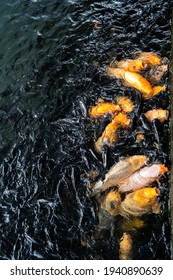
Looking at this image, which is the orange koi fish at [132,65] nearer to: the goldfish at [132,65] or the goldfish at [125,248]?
the goldfish at [132,65]

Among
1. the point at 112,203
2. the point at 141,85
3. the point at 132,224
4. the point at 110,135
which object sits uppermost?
the point at 141,85

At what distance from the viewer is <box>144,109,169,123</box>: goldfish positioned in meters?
7.77

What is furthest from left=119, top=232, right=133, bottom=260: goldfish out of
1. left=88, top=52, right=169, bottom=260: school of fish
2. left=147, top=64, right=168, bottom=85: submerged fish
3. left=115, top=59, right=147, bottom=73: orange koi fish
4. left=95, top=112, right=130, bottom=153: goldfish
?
left=115, top=59, right=147, bottom=73: orange koi fish

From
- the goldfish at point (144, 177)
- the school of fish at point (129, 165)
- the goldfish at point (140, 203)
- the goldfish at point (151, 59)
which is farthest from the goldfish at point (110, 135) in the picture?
the goldfish at point (151, 59)

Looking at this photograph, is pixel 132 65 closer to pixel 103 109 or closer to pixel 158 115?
pixel 103 109

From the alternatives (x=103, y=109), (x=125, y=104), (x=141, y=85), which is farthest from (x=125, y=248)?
(x=141, y=85)

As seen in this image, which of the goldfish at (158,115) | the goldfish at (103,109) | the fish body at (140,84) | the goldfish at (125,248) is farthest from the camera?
the fish body at (140,84)

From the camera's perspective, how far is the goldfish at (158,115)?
777 cm

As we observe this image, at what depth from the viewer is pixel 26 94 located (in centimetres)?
924

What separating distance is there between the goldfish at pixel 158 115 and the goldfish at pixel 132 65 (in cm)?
126

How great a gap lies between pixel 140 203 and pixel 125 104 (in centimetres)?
249

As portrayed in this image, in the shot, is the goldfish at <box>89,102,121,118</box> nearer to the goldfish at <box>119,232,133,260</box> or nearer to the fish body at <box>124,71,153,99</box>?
the fish body at <box>124,71,153,99</box>

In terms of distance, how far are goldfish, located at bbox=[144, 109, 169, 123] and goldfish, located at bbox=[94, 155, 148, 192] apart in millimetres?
1000

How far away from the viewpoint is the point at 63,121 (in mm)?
8352
